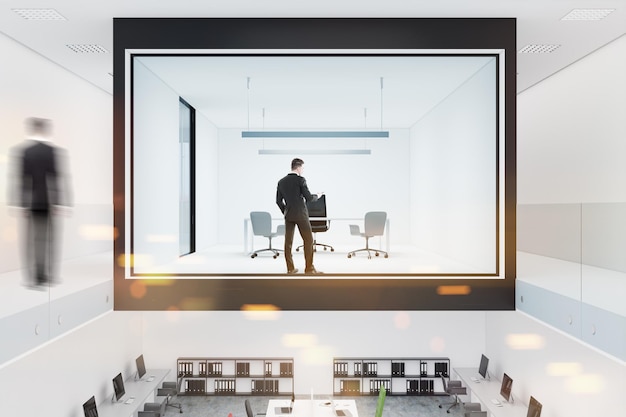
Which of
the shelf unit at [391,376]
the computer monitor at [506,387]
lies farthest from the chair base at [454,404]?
the computer monitor at [506,387]

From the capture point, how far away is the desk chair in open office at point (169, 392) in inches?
361

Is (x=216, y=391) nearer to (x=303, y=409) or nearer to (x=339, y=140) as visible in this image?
(x=303, y=409)

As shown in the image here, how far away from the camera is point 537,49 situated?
5.85 meters

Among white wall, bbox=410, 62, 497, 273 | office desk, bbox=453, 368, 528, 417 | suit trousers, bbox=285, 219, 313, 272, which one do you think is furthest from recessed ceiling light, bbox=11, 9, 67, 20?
office desk, bbox=453, 368, 528, 417

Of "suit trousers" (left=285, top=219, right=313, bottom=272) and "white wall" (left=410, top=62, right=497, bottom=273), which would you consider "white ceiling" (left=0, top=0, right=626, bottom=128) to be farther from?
"suit trousers" (left=285, top=219, right=313, bottom=272)

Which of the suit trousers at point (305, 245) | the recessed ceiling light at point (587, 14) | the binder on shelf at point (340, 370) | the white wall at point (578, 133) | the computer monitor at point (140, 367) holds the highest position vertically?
the recessed ceiling light at point (587, 14)

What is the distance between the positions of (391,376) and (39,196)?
8153mm

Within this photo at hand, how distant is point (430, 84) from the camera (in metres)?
7.66

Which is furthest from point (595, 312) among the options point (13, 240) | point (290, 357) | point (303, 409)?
point (290, 357)

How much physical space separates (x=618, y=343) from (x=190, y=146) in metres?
8.11

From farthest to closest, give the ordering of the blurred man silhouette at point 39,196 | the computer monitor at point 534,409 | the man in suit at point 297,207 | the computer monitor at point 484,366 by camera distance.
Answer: the computer monitor at point 484,366, the computer monitor at point 534,409, the man in suit at point 297,207, the blurred man silhouette at point 39,196

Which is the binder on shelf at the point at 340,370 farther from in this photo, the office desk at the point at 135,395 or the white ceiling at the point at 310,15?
the white ceiling at the point at 310,15

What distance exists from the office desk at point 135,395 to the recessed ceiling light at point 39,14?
6086mm

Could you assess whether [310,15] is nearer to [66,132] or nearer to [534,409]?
[66,132]
